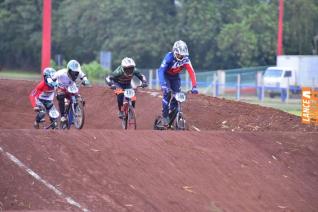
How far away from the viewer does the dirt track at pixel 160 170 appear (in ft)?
37.1

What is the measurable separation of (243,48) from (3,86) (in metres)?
37.8

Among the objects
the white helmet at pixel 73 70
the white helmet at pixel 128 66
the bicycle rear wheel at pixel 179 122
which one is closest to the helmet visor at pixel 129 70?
the white helmet at pixel 128 66

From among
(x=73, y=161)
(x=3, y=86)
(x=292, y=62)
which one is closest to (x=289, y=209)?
(x=73, y=161)

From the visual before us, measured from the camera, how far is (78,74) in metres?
18.0

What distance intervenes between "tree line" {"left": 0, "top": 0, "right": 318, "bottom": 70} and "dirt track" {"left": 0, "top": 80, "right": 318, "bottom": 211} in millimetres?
46622

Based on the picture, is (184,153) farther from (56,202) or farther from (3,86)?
(3,86)

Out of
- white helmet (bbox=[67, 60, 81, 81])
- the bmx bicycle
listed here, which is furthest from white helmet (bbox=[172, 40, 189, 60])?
white helmet (bbox=[67, 60, 81, 81])

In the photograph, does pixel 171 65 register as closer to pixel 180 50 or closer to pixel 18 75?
pixel 180 50

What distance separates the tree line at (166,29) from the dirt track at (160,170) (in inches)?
1836

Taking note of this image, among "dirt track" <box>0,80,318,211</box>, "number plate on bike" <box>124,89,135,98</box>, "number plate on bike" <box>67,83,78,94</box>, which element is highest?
"number plate on bike" <box>67,83,78,94</box>

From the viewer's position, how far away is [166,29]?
207ft

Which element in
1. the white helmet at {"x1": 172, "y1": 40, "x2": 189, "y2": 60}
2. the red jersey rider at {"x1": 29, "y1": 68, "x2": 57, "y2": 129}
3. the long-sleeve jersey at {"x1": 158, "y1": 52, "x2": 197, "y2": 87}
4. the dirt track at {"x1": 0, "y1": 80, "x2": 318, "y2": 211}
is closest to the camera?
the dirt track at {"x1": 0, "y1": 80, "x2": 318, "y2": 211}

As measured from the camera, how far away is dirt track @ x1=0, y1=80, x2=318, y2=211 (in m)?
11.3

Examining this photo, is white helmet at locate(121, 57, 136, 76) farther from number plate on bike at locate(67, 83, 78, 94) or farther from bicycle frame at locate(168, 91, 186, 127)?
number plate on bike at locate(67, 83, 78, 94)
